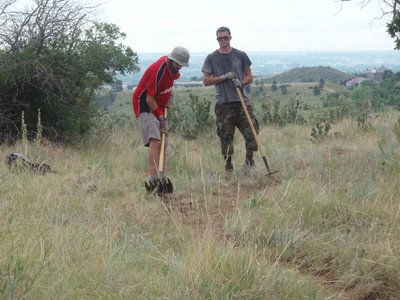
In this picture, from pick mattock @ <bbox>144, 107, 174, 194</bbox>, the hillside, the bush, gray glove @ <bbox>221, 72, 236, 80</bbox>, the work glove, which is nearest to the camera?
pick mattock @ <bbox>144, 107, 174, 194</bbox>

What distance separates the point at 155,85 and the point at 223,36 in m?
1.25

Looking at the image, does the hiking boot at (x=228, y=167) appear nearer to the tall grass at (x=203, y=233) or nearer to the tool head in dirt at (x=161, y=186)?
the tall grass at (x=203, y=233)

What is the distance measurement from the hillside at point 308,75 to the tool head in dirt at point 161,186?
4090 centimetres

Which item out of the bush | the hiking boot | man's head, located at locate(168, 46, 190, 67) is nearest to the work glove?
man's head, located at locate(168, 46, 190, 67)

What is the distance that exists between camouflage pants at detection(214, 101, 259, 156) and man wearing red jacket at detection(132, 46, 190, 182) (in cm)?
100

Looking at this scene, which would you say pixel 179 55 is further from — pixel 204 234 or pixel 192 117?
pixel 192 117

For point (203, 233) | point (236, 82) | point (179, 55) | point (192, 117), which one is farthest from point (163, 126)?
point (192, 117)

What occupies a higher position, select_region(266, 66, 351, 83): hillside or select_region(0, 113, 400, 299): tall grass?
select_region(266, 66, 351, 83): hillside

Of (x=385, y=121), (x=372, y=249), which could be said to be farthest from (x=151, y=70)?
(x=385, y=121)

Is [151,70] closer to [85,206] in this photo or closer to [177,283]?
[85,206]

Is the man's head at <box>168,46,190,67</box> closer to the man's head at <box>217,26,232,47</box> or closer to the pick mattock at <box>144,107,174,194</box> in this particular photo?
the man's head at <box>217,26,232,47</box>

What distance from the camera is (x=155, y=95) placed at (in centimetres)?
575

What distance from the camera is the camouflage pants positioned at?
661cm

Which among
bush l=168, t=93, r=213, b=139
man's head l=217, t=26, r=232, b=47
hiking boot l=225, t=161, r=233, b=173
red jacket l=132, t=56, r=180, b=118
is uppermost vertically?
man's head l=217, t=26, r=232, b=47
